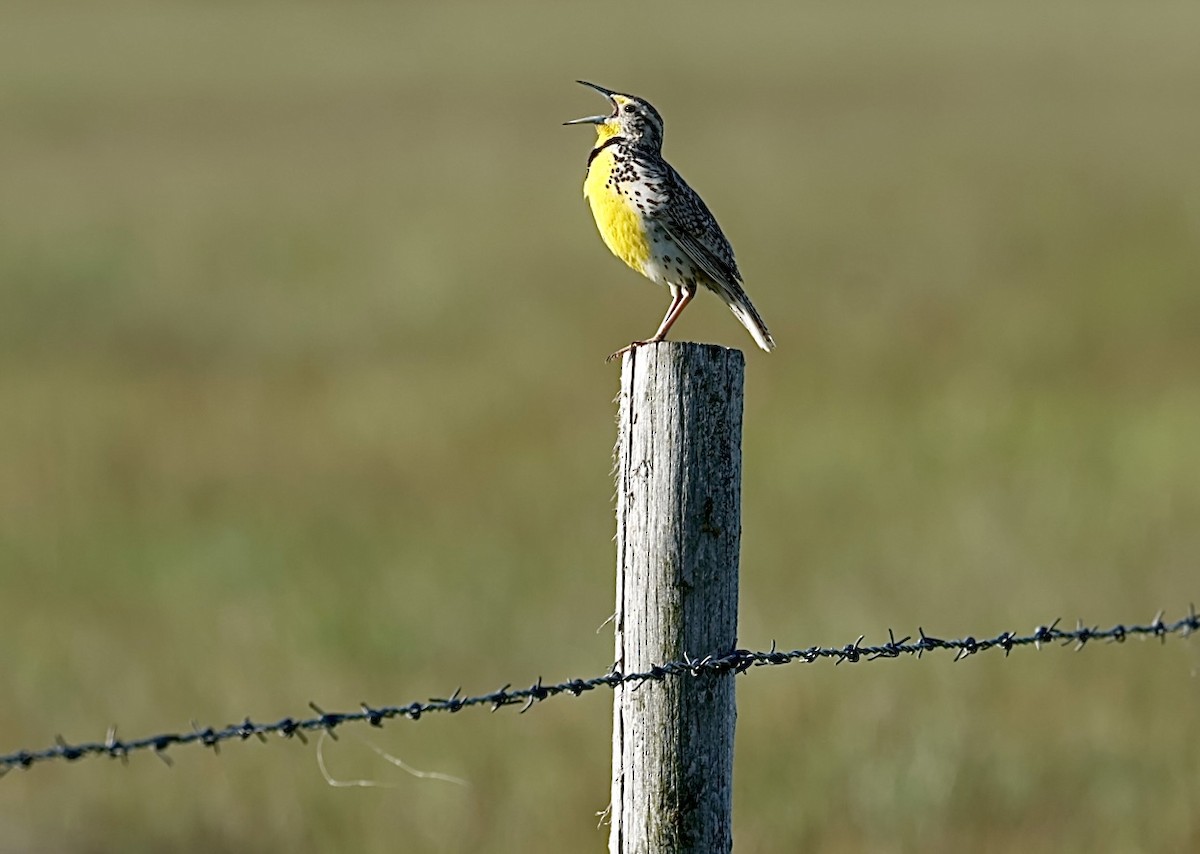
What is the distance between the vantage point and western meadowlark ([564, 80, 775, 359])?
224 inches

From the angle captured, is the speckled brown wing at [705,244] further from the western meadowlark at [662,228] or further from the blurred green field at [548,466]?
the blurred green field at [548,466]

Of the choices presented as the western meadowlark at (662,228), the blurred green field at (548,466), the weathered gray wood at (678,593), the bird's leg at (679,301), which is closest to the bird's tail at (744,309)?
the western meadowlark at (662,228)

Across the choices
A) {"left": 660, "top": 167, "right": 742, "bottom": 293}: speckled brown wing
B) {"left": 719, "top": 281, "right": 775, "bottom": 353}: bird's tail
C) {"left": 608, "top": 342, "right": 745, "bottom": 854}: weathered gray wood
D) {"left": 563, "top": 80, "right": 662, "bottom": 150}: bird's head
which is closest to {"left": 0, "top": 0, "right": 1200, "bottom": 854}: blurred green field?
{"left": 719, "top": 281, "right": 775, "bottom": 353}: bird's tail

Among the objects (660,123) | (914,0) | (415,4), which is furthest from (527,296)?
(415,4)

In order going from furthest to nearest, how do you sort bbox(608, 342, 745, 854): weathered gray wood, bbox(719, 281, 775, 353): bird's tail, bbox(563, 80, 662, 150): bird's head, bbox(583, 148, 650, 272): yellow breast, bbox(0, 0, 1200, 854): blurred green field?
bbox(0, 0, 1200, 854): blurred green field, bbox(563, 80, 662, 150): bird's head, bbox(583, 148, 650, 272): yellow breast, bbox(719, 281, 775, 353): bird's tail, bbox(608, 342, 745, 854): weathered gray wood

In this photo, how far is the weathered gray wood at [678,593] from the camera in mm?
3312

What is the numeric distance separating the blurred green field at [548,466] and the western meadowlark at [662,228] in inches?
71.6

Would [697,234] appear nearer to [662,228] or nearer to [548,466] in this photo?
[662,228]

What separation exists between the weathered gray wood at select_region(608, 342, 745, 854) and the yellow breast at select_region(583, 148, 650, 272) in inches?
96.3

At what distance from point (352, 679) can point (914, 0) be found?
140ft

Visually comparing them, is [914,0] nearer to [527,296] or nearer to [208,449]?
[527,296]

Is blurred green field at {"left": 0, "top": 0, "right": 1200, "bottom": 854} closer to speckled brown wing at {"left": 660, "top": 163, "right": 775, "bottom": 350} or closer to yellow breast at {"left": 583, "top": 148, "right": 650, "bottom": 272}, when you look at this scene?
speckled brown wing at {"left": 660, "top": 163, "right": 775, "bottom": 350}

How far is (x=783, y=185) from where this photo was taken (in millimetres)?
20562

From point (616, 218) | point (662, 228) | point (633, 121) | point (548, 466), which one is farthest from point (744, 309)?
point (548, 466)
